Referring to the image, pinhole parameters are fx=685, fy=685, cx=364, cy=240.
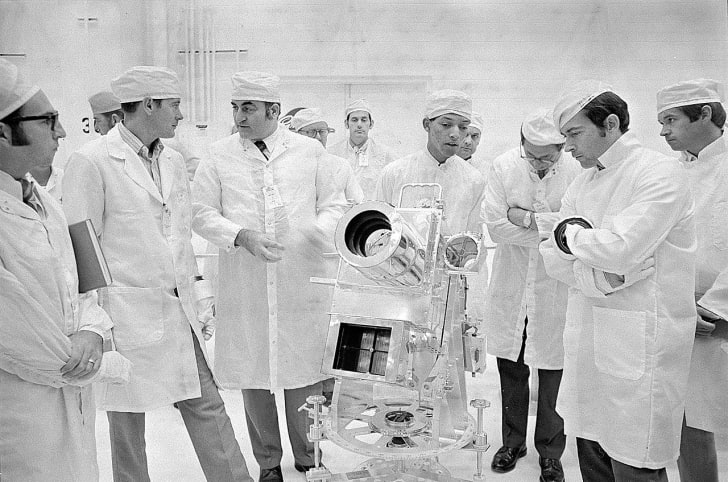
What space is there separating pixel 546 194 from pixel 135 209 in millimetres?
1563

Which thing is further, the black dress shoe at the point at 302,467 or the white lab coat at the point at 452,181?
the white lab coat at the point at 452,181

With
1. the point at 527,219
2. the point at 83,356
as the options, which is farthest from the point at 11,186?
the point at 527,219

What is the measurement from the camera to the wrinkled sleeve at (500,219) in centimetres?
265

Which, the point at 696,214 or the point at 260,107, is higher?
the point at 260,107

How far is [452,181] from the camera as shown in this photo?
2.83m

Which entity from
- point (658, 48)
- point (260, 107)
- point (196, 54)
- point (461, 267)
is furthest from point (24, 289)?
point (658, 48)

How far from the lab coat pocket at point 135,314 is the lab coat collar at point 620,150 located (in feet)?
4.40

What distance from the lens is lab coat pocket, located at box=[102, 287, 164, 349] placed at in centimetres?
200

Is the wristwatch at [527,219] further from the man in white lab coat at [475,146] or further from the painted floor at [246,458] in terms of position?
the man in white lab coat at [475,146]

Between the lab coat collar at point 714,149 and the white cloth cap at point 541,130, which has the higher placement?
the white cloth cap at point 541,130

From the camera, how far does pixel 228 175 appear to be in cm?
249

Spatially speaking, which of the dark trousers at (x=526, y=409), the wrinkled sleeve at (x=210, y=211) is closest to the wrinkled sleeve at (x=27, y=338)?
the wrinkled sleeve at (x=210, y=211)

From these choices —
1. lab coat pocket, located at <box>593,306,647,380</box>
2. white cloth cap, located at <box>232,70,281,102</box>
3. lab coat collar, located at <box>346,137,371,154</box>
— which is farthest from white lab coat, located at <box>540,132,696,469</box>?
lab coat collar, located at <box>346,137,371,154</box>

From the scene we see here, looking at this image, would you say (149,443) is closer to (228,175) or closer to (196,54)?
(228,175)
